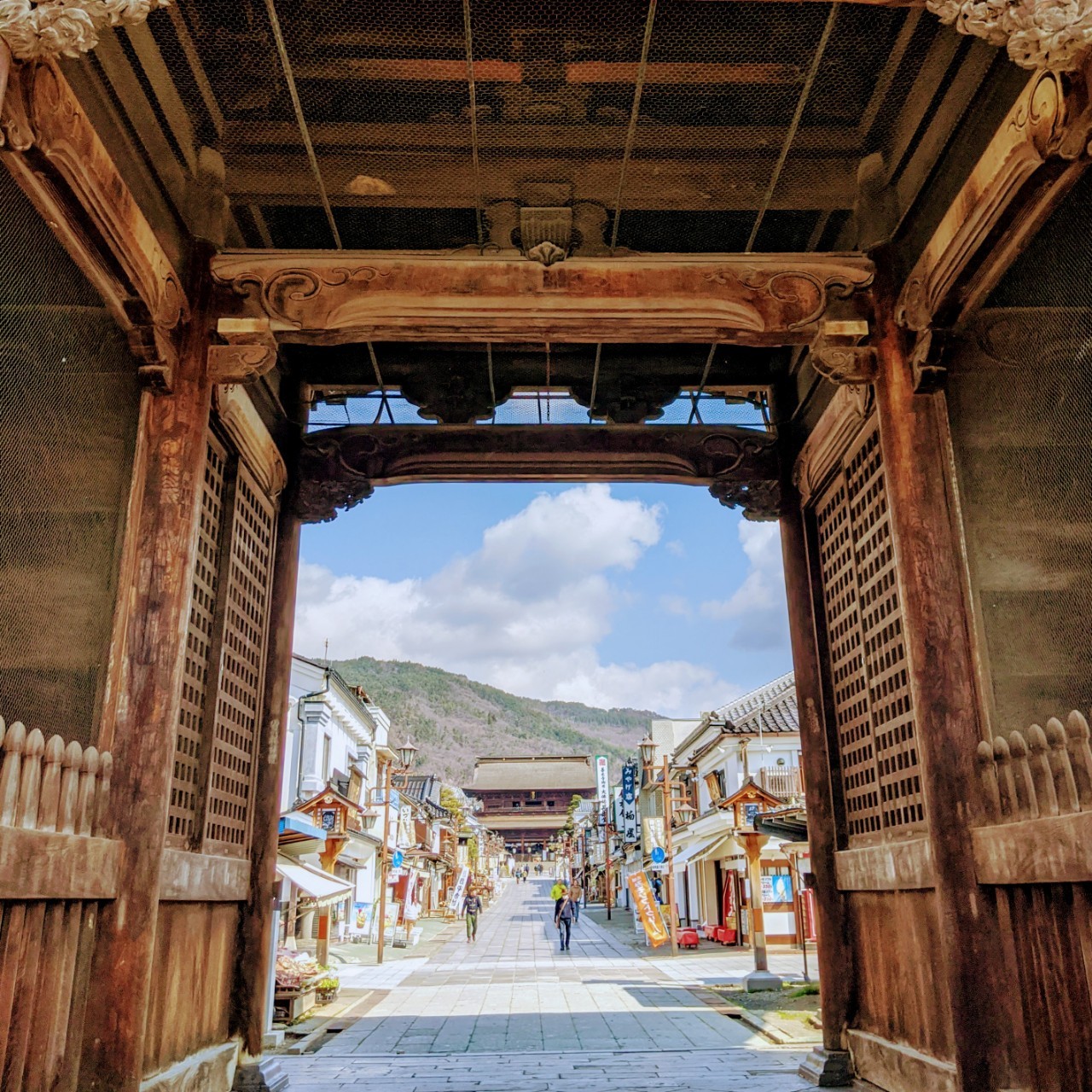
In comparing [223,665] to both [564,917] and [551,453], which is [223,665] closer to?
[551,453]

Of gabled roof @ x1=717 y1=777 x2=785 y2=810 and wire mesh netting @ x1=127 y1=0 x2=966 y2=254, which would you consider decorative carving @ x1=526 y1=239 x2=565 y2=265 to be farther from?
gabled roof @ x1=717 y1=777 x2=785 y2=810

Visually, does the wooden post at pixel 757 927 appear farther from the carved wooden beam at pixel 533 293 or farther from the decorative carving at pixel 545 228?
the decorative carving at pixel 545 228

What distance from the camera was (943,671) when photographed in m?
5.34

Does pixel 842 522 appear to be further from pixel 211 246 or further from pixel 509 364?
pixel 211 246

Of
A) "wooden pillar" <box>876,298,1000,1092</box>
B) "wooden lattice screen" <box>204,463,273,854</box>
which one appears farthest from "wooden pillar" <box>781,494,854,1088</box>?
"wooden lattice screen" <box>204,463,273,854</box>

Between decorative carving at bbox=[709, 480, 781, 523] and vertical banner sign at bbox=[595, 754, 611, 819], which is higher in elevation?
vertical banner sign at bbox=[595, 754, 611, 819]

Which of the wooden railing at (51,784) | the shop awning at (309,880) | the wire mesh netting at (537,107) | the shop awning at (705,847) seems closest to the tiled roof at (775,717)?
the shop awning at (705,847)

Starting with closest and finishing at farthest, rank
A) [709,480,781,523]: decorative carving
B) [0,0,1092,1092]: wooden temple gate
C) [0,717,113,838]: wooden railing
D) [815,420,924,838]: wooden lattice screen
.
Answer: [0,717,113,838]: wooden railing < [0,0,1092,1092]: wooden temple gate < [815,420,924,838]: wooden lattice screen < [709,480,781,523]: decorative carving

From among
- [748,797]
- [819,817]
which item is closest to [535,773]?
[748,797]

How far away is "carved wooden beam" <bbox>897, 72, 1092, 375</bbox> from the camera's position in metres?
4.27

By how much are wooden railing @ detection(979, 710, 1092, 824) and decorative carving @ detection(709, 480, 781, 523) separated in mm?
3824

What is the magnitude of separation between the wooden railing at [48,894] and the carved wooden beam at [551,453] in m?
4.24

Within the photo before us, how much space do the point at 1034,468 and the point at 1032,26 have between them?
2.83 m

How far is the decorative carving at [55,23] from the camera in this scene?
3609 millimetres
